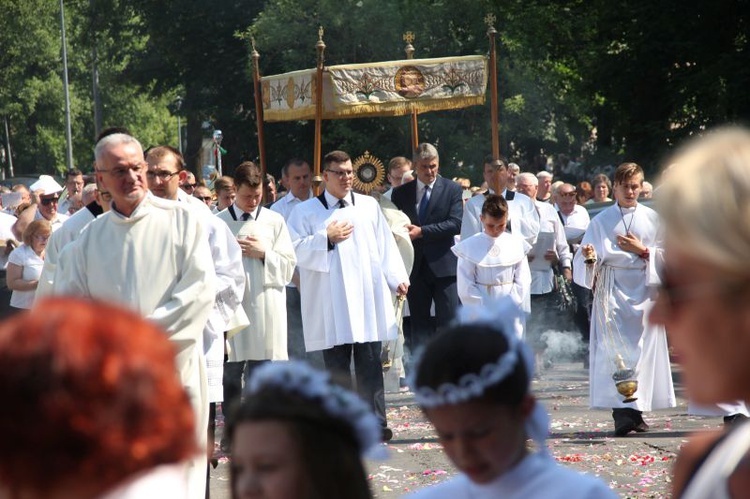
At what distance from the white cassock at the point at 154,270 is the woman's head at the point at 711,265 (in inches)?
187

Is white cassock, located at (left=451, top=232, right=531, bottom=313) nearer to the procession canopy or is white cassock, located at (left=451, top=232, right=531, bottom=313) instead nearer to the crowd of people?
the crowd of people

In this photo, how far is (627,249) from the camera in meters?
10.7

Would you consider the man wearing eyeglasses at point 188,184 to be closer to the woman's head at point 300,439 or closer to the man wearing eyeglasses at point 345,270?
the man wearing eyeglasses at point 345,270

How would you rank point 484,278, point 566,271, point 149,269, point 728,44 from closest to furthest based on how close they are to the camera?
point 149,269, point 484,278, point 566,271, point 728,44

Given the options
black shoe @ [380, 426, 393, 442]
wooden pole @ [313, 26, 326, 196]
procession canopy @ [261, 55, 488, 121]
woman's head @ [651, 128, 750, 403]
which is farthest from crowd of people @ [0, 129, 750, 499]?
procession canopy @ [261, 55, 488, 121]

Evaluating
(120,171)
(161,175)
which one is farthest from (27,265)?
(120,171)

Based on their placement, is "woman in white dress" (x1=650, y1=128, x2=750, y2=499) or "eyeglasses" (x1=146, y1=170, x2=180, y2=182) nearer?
"woman in white dress" (x1=650, y1=128, x2=750, y2=499)

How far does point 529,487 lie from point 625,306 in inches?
318

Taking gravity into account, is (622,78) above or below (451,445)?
above

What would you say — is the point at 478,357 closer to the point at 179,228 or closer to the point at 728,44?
the point at 179,228

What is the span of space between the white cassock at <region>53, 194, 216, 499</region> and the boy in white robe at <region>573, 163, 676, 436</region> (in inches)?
182

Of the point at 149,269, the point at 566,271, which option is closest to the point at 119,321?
the point at 149,269

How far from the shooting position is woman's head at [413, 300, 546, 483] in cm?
313

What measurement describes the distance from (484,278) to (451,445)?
9.55m
